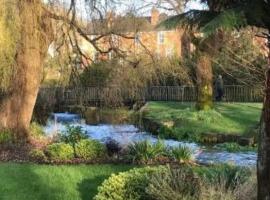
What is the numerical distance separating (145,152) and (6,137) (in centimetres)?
623

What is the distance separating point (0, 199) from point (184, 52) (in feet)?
78.7

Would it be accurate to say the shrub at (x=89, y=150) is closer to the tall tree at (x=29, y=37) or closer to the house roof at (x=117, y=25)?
the tall tree at (x=29, y=37)

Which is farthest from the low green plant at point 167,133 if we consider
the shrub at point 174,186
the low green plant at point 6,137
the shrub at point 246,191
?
the shrub at point 246,191

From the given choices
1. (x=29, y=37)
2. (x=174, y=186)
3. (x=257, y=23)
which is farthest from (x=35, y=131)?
(x=257, y=23)

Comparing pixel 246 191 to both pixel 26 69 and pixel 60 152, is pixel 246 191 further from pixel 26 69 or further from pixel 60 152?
pixel 26 69

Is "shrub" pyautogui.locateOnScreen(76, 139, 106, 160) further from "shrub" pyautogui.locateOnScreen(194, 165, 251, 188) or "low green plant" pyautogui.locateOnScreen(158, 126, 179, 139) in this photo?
"low green plant" pyautogui.locateOnScreen(158, 126, 179, 139)

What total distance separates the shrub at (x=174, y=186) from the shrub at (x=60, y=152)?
5759 millimetres

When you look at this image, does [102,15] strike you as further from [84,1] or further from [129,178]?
[129,178]

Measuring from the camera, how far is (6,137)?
18344 mm

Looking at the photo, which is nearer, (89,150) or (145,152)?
(145,152)

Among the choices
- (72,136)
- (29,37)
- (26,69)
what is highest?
(29,37)

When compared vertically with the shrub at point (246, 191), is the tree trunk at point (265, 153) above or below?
above

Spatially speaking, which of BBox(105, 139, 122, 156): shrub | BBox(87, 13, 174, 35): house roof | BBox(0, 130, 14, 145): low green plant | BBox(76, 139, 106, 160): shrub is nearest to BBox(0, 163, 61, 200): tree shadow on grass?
BBox(76, 139, 106, 160): shrub

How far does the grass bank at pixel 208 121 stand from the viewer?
24.3 m
